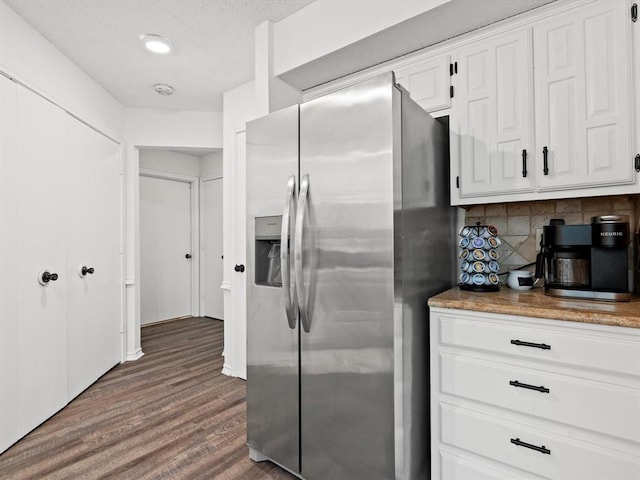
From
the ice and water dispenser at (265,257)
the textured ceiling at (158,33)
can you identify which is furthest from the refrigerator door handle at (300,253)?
the textured ceiling at (158,33)

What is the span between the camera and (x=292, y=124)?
1.71 metres

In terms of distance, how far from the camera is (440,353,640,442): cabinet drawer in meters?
1.19

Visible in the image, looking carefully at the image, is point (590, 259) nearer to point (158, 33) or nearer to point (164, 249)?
point (158, 33)

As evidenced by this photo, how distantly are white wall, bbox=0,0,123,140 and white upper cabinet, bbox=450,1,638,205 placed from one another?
8.25 feet

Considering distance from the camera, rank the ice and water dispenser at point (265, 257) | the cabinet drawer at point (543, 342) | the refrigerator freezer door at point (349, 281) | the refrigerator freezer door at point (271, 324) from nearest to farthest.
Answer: the cabinet drawer at point (543, 342) → the refrigerator freezer door at point (349, 281) → the refrigerator freezer door at point (271, 324) → the ice and water dispenser at point (265, 257)

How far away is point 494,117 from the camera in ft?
5.72

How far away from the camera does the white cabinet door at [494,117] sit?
1666 mm

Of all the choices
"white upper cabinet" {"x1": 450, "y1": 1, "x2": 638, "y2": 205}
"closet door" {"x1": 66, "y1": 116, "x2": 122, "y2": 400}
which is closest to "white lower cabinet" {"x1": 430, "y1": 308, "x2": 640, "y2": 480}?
"white upper cabinet" {"x1": 450, "y1": 1, "x2": 638, "y2": 205}

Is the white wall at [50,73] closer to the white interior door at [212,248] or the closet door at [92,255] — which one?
the closet door at [92,255]

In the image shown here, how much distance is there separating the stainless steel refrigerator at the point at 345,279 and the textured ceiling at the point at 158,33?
85cm

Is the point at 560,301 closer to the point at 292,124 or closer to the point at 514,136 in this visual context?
the point at 514,136

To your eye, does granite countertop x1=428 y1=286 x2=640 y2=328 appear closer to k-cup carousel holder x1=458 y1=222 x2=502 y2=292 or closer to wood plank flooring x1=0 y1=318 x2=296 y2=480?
k-cup carousel holder x1=458 y1=222 x2=502 y2=292

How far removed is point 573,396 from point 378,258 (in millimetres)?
831

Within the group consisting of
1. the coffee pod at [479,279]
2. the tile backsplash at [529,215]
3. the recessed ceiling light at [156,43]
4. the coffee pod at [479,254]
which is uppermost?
the recessed ceiling light at [156,43]
